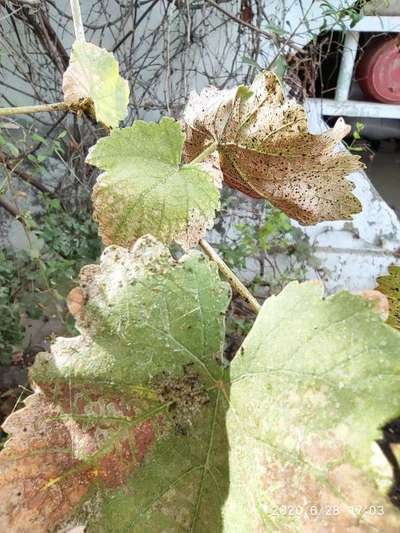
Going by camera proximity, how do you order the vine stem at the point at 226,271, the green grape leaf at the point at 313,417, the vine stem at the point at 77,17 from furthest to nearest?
the vine stem at the point at 77,17
the vine stem at the point at 226,271
the green grape leaf at the point at 313,417

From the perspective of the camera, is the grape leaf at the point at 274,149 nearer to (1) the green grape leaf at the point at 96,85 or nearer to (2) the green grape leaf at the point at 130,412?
(1) the green grape leaf at the point at 96,85

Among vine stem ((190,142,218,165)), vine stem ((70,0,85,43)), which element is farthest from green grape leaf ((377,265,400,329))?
vine stem ((70,0,85,43))

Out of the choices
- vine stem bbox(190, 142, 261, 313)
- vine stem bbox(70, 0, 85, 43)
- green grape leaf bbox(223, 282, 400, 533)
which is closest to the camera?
green grape leaf bbox(223, 282, 400, 533)

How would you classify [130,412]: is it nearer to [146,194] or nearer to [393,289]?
[146,194]

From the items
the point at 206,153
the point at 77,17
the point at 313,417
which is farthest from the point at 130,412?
the point at 77,17

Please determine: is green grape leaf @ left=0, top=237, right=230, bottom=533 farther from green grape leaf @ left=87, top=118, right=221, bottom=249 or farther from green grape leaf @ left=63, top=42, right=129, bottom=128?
green grape leaf @ left=63, top=42, right=129, bottom=128

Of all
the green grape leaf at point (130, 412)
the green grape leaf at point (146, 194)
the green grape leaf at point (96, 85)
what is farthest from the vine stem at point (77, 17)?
the green grape leaf at point (130, 412)
